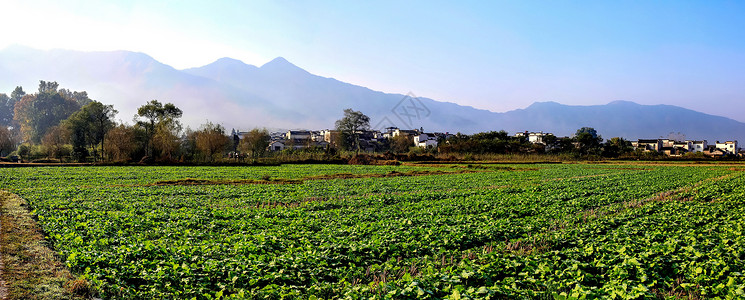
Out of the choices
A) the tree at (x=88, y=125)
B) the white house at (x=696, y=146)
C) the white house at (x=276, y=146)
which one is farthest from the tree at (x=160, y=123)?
the white house at (x=696, y=146)

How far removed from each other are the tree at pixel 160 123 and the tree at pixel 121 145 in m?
3.50

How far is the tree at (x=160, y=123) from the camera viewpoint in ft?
227

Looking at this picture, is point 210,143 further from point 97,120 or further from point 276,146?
point 276,146

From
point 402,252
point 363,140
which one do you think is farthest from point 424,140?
point 402,252

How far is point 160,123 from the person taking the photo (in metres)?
72.9

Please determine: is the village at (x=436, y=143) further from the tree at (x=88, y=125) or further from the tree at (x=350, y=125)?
the tree at (x=88, y=125)

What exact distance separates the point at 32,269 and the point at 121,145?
6451 centimetres

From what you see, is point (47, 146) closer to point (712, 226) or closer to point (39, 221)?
point (39, 221)

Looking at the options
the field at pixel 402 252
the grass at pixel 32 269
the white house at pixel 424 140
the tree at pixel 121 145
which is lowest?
the grass at pixel 32 269

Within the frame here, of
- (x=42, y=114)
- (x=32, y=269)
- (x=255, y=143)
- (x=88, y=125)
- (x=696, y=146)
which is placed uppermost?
(x=42, y=114)

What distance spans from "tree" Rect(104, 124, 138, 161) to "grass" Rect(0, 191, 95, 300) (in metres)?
57.8

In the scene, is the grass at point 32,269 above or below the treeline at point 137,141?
below

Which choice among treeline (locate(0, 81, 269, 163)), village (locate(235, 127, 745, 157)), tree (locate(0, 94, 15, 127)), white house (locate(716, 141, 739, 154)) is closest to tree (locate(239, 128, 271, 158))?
treeline (locate(0, 81, 269, 163))

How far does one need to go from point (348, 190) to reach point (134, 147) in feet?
180
